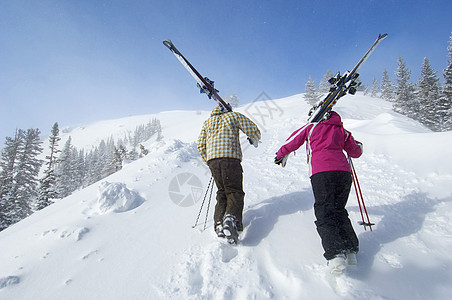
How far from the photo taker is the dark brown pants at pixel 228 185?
293 centimetres

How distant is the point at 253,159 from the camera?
7.85 meters

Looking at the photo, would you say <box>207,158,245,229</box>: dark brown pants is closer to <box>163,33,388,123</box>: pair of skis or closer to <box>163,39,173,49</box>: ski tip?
<box>163,33,388,123</box>: pair of skis

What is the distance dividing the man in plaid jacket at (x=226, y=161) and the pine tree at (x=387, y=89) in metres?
62.5

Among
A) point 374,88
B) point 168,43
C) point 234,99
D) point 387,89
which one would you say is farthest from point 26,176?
point 374,88

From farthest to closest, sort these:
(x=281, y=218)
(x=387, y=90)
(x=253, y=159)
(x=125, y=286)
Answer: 1. (x=387, y=90)
2. (x=253, y=159)
3. (x=281, y=218)
4. (x=125, y=286)

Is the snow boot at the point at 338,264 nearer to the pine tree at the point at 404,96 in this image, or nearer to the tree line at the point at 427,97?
the tree line at the point at 427,97

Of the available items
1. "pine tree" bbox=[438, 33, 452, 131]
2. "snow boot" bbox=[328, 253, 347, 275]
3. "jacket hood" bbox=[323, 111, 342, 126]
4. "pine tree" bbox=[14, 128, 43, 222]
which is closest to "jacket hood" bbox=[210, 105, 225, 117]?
"jacket hood" bbox=[323, 111, 342, 126]

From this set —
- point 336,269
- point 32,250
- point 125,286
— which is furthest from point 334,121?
point 32,250

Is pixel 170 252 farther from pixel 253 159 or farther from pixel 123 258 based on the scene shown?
pixel 253 159

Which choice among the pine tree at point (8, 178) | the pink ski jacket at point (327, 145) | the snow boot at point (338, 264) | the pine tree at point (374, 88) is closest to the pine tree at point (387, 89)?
the pine tree at point (374, 88)

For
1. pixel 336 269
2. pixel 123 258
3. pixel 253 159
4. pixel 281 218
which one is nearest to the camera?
pixel 336 269

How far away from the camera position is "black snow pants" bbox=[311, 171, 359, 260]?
199 centimetres

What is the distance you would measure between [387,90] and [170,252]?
69.2 m

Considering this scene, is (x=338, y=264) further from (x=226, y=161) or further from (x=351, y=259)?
(x=226, y=161)
